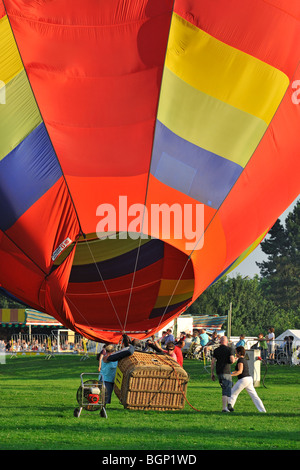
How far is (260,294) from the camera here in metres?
82.2

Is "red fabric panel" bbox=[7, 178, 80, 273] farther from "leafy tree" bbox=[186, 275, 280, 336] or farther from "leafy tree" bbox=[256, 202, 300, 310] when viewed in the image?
"leafy tree" bbox=[256, 202, 300, 310]

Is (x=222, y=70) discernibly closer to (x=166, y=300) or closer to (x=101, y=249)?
(x=101, y=249)

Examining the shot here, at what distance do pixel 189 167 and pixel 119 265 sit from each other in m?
2.66

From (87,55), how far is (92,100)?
0.67m

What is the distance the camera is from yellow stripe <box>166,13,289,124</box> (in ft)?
38.9

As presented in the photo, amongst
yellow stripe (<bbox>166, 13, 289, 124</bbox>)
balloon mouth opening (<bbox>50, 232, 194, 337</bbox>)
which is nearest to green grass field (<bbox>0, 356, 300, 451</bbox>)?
balloon mouth opening (<bbox>50, 232, 194, 337</bbox>)

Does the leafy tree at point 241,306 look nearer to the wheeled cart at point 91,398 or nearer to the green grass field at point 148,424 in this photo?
the green grass field at point 148,424

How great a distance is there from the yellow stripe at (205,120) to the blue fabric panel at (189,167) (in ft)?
0.36

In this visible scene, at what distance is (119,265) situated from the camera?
1403cm

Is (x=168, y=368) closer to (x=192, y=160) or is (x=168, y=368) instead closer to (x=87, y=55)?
(x=192, y=160)

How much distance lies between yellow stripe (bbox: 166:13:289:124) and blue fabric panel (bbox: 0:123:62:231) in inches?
90.5

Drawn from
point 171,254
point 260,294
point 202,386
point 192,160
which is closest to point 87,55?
point 192,160

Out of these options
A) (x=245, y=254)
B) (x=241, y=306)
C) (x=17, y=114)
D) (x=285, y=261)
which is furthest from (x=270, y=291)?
(x=17, y=114)

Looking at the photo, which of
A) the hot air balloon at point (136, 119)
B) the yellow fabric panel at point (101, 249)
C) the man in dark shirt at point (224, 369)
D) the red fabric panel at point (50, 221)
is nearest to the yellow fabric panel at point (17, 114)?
the hot air balloon at point (136, 119)
